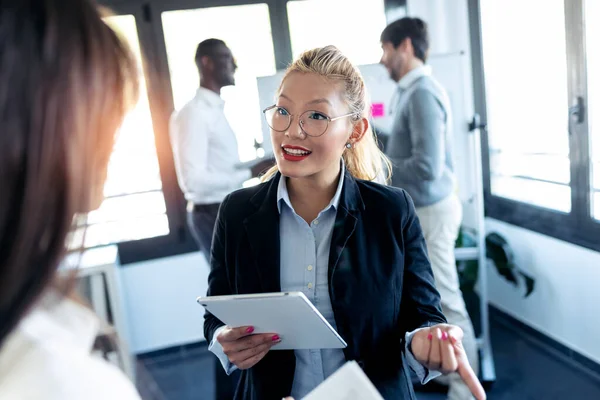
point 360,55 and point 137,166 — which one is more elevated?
point 360,55

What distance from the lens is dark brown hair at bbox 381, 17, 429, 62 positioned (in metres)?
2.43

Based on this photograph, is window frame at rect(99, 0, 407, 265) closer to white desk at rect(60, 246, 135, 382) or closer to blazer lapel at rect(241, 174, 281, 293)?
white desk at rect(60, 246, 135, 382)

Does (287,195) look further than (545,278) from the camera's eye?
No

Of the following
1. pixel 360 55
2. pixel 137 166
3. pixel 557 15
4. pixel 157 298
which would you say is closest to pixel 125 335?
pixel 157 298

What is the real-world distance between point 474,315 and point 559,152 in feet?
3.43

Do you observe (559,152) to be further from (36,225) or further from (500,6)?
(36,225)

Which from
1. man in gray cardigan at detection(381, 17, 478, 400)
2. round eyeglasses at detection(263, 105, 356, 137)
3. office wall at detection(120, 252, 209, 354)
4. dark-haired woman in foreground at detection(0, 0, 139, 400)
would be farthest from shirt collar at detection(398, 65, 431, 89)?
dark-haired woman in foreground at detection(0, 0, 139, 400)

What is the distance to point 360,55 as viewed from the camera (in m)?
3.44

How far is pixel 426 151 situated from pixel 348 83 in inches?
43.3

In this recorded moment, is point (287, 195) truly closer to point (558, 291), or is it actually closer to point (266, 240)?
point (266, 240)

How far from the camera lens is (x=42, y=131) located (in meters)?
A: 0.44

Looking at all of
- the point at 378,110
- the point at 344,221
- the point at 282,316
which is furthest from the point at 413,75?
the point at 282,316

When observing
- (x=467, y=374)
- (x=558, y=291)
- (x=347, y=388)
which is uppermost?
(x=347, y=388)

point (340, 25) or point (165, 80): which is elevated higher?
point (340, 25)
